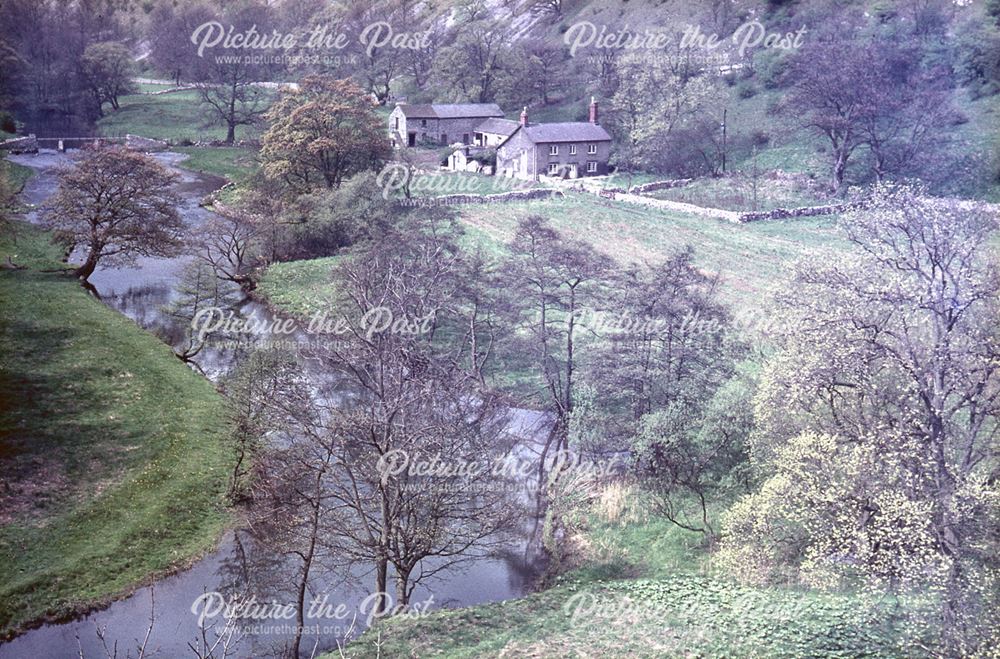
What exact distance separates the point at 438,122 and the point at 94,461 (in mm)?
54356

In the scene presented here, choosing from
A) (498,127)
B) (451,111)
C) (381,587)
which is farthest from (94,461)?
(451,111)

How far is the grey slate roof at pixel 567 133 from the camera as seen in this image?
67.2 meters

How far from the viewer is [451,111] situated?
252ft

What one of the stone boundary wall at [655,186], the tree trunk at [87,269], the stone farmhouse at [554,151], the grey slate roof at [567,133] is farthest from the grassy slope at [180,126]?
the stone boundary wall at [655,186]

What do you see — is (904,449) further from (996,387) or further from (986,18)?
(986,18)

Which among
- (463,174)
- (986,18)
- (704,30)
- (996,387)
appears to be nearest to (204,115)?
(463,174)

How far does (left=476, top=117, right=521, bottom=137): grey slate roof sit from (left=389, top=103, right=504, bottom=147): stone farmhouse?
118 cm

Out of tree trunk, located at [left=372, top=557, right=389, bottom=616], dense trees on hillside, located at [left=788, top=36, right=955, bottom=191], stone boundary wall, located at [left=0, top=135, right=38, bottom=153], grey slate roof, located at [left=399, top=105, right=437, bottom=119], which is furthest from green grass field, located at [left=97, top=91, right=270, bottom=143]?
tree trunk, located at [left=372, top=557, right=389, bottom=616]

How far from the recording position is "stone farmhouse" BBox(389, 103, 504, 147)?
75.6 metres

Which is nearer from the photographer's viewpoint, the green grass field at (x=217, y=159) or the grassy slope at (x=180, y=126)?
the green grass field at (x=217, y=159)

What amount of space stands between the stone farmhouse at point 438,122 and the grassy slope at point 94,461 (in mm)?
42286

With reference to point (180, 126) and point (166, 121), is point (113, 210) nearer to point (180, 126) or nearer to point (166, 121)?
point (180, 126)

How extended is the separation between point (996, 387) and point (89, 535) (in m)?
21.6

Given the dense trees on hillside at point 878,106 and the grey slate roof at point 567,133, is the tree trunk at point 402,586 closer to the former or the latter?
the dense trees on hillside at point 878,106
